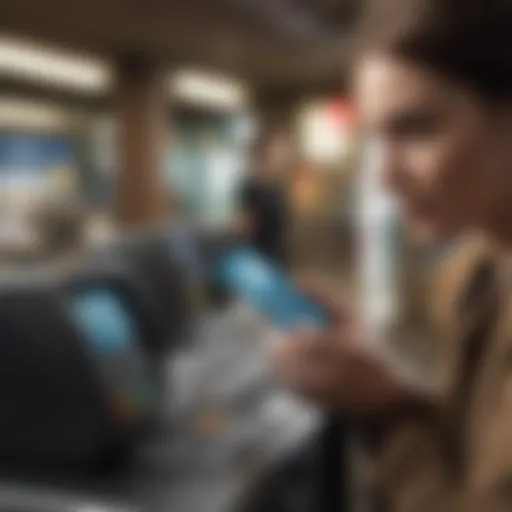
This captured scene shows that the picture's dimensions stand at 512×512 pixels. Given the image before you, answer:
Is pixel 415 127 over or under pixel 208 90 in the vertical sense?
over

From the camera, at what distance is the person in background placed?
3066 mm

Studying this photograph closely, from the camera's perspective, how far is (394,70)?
60 centimetres

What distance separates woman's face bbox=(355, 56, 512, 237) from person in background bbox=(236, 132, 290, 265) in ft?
7.63

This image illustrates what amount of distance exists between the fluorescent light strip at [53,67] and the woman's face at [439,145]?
3.79 m

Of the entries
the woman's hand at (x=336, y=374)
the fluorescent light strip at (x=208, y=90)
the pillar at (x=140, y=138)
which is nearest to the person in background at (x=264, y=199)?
the woman's hand at (x=336, y=374)

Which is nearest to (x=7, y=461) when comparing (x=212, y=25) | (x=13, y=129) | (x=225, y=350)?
(x=225, y=350)

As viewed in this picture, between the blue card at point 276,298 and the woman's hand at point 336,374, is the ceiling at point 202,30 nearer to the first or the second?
the blue card at point 276,298

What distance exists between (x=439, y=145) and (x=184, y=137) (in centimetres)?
686

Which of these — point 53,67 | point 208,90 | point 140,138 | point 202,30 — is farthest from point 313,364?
point 208,90

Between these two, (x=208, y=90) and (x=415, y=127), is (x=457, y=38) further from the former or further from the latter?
(x=208, y=90)

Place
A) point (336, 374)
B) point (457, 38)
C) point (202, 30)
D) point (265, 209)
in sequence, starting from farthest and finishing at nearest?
point (202, 30) → point (265, 209) → point (336, 374) → point (457, 38)

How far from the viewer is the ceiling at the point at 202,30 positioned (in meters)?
3.52

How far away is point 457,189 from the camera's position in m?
0.60

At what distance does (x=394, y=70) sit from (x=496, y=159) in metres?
0.09
